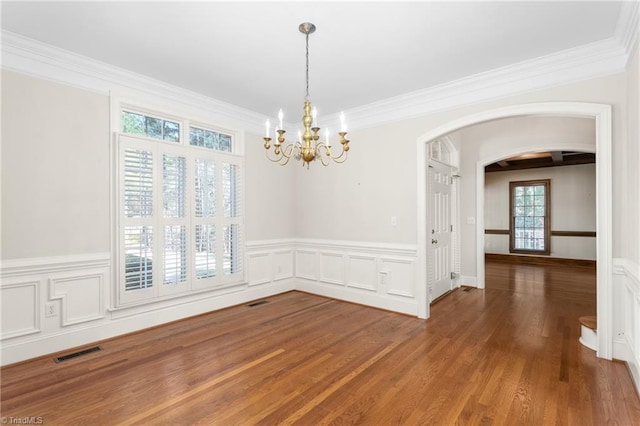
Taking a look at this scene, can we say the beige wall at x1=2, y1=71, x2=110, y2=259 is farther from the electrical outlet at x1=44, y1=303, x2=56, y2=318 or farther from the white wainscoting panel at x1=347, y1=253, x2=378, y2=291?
the white wainscoting panel at x1=347, y1=253, x2=378, y2=291

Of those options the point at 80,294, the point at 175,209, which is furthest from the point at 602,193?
the point at 80,294

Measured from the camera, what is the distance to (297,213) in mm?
5723

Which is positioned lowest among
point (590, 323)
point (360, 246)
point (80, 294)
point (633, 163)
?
point (590, 323)

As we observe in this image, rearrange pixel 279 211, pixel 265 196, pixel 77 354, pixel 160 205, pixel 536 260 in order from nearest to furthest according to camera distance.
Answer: pixel 77 354, pixel 160 205, pixel 265 196, pixel 279 211, pixel 536 260

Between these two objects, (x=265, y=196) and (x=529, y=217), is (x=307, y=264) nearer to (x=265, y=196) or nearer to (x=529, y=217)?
(x=265, y=196)

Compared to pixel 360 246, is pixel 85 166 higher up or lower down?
higher up

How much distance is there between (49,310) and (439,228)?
500 centimetres

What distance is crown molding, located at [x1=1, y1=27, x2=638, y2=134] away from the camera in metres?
2.93

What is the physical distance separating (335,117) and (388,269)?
8.07 feet

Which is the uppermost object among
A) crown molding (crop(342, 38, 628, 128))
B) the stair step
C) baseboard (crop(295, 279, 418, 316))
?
crown molding (crop(342, 38, 628, 128))

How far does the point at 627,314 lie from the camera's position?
2.79 meters

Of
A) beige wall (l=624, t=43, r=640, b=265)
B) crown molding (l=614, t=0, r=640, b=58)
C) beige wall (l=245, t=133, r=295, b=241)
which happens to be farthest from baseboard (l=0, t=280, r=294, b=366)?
crown molding (l=614, t=0, r=640, b=58)

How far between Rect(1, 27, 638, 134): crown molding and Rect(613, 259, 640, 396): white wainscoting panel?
1839 mm

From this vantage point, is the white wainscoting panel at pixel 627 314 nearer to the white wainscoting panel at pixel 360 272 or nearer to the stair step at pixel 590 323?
the stair step at pixel 590 323
